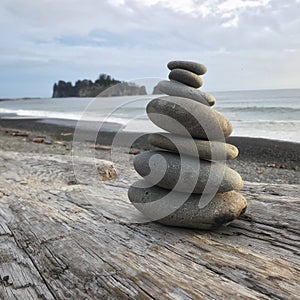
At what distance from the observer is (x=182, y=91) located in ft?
10.1

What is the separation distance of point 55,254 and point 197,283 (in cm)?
106

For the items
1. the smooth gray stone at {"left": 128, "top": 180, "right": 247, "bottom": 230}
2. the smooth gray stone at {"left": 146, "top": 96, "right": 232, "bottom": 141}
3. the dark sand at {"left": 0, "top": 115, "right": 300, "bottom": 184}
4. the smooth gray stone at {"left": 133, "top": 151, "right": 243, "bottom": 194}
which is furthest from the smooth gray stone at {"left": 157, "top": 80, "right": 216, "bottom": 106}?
the dark sand at {"left": 0, "top": 115, "right": 300, "bottom": 184}

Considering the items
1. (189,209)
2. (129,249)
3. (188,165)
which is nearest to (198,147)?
(188,165)

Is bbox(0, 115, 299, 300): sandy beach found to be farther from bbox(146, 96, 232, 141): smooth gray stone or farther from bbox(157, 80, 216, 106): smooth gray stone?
bbox(157, 80, 216, 106): smooth gray stone

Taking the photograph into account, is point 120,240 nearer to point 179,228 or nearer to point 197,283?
point 179,228

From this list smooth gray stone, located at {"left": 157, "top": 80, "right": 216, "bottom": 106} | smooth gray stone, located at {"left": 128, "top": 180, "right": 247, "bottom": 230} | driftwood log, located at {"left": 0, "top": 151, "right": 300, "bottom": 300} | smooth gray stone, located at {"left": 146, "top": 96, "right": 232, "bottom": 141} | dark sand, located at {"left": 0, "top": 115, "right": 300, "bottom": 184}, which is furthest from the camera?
dark sand, located at {"left": 0, "top": 115, "right": 300, "bottom": 184}

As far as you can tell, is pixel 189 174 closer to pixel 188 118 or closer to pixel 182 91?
pixel 188 118

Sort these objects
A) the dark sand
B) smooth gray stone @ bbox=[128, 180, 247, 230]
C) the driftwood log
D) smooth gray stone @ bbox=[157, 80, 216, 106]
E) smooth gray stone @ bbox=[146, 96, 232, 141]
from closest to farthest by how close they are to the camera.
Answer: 1. the driftwood log
2. smooth gray stone @ bbox=[128, 180, 247, 230]
3. smooth gray stone @ bbox=[146, 96, 232, 141]
4. smooth gray stone @ bbox=[157, 80, 216, 106]
5. the dark sand

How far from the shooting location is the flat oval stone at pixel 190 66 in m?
3.12

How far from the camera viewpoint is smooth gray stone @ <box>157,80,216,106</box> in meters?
3.09

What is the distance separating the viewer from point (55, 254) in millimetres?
2373

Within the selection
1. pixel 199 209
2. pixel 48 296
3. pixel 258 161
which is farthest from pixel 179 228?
pixel 258 161

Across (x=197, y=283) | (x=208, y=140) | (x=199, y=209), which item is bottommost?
(x=197, y=283)

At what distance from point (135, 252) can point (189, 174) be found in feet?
2.69
